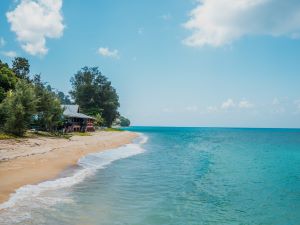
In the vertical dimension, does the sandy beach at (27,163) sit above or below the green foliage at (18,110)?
below

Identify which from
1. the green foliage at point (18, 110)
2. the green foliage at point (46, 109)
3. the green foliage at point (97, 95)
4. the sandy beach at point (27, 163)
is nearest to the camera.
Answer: the sandy beach at point (27, 163)

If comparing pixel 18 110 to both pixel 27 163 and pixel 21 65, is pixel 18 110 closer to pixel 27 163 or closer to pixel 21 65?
pixel 27 163

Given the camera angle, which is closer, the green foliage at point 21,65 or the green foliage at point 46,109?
the green foliage at point 46,109

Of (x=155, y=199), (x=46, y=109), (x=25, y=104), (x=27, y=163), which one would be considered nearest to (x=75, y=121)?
(x=46, y=109)

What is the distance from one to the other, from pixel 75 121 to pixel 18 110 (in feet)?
111

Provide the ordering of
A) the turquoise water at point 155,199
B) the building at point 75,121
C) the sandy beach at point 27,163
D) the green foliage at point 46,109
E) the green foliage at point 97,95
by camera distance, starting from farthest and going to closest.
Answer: the green foliage at point 97,95, the building at point 75,121, the green foliage at point 46,109, the sandy beach at point 27,163, the turquoise water at point 155,199

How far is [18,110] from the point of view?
1471 inches

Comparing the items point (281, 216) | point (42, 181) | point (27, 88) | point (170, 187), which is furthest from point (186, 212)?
point (27, 88)

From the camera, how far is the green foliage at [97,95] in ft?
357

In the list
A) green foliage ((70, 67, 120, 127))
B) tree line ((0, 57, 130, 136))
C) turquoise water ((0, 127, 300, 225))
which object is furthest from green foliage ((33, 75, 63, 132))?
green foliage ((70, 67, 120, 127))

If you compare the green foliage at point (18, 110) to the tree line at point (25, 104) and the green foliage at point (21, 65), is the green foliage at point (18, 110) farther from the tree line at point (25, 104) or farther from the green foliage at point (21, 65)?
the green foliage at point (21, 65)

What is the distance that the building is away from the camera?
210ft

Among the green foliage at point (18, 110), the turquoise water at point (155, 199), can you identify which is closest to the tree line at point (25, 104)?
the green foliage at point (18, 110)

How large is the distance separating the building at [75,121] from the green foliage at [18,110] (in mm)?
20254
